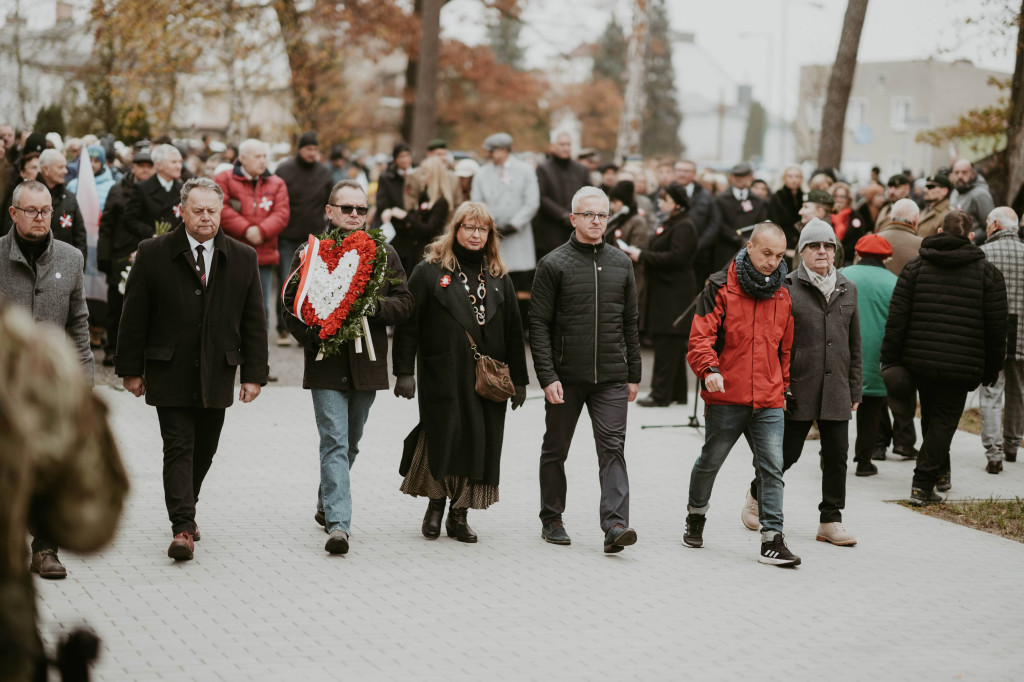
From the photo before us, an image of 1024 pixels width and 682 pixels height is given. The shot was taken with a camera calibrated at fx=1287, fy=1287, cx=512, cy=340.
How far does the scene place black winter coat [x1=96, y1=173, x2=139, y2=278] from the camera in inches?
510

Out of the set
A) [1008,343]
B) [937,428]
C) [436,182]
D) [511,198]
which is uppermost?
[436,182]

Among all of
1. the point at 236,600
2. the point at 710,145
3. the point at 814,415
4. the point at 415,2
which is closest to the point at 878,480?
the point at 814,415

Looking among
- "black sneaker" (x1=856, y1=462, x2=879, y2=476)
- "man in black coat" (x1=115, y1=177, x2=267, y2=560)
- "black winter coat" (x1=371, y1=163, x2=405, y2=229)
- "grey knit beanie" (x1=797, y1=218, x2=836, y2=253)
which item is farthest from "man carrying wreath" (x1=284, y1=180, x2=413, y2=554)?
"black winter coat" (x1=371, y1=163, x2=405, y2=229)

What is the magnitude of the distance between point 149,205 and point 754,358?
7.35m

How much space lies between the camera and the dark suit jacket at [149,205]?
1275 centimetres

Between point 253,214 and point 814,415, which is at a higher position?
point 253,214

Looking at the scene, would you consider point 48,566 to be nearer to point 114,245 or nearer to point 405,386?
point 405,386

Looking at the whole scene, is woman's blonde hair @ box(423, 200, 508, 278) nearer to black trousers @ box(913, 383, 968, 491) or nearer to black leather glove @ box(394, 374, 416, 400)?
black leather glove @ box(394, 374, 416, 400)

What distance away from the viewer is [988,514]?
9133mm

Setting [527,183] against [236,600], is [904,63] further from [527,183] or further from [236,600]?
[236,600]

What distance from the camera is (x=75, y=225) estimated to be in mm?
11367

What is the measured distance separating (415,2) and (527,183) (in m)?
20.7

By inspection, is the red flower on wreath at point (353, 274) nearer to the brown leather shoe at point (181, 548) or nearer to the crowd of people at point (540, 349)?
the crowd of people at point (540, 349)

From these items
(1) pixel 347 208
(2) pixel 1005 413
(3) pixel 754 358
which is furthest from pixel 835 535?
(2) pixel 1005 413
